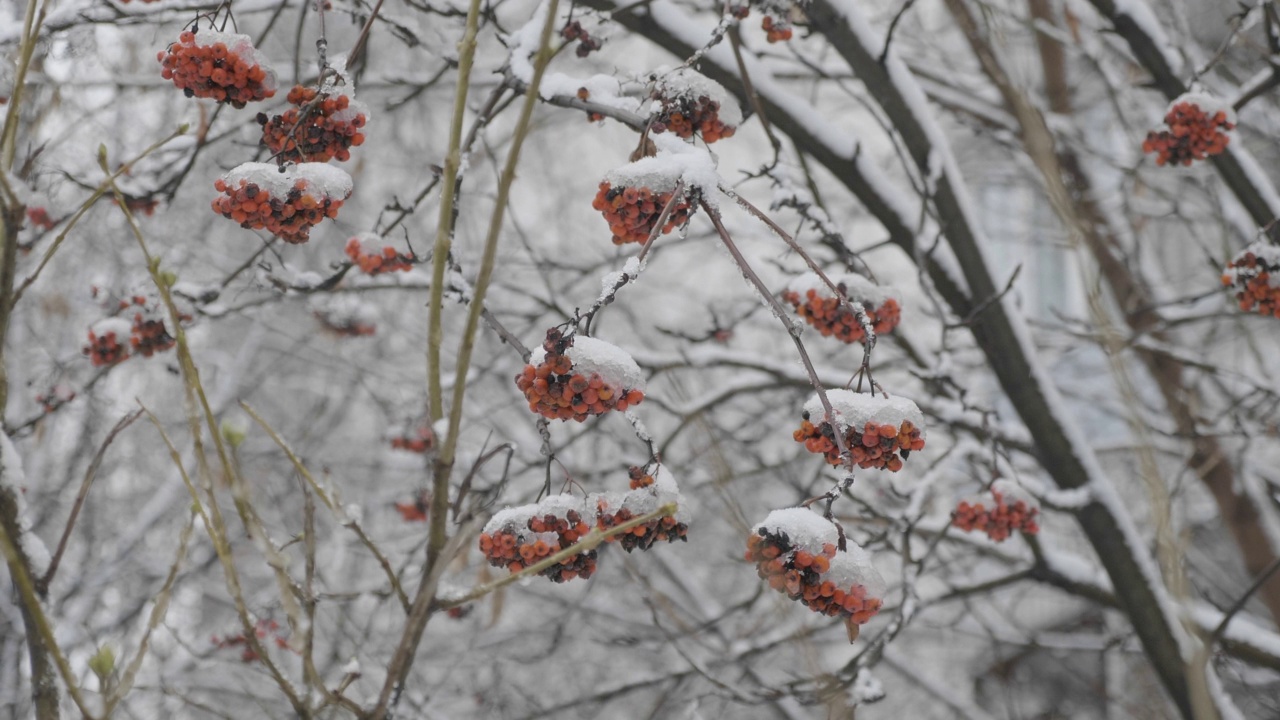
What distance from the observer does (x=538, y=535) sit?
161cm

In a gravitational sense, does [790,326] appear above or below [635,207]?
below

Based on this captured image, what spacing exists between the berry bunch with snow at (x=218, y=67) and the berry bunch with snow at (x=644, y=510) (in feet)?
3.26

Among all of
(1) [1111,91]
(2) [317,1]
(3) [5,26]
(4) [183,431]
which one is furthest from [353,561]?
(2) [317,1]

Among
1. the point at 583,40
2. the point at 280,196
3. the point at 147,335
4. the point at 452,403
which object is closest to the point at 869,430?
the point at 452,403

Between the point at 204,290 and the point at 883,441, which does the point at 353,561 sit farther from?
the point at 883,441

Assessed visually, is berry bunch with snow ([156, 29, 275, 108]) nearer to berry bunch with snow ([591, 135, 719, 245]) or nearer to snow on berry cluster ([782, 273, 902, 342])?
berry bunch with snow ([591, 135, 719, 245])

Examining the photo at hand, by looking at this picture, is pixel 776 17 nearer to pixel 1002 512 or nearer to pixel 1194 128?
pixel 1194 128

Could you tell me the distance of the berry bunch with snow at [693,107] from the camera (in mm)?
1926

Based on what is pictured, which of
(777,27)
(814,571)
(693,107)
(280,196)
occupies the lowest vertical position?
(814,571)

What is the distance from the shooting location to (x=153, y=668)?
6848 millimetres

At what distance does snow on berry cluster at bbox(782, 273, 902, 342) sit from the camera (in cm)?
238

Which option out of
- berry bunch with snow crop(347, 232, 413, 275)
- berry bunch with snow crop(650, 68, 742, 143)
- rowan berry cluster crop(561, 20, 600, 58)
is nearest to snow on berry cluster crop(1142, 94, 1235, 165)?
berry bunch with snow crop(650, 68, 742, 143)

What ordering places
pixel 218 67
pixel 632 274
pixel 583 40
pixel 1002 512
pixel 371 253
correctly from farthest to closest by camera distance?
pixel 1002 512 < pixel 371 253 < pixel 583 40 < pixel 218 67 < pixel 632 274

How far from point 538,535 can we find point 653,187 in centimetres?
60
